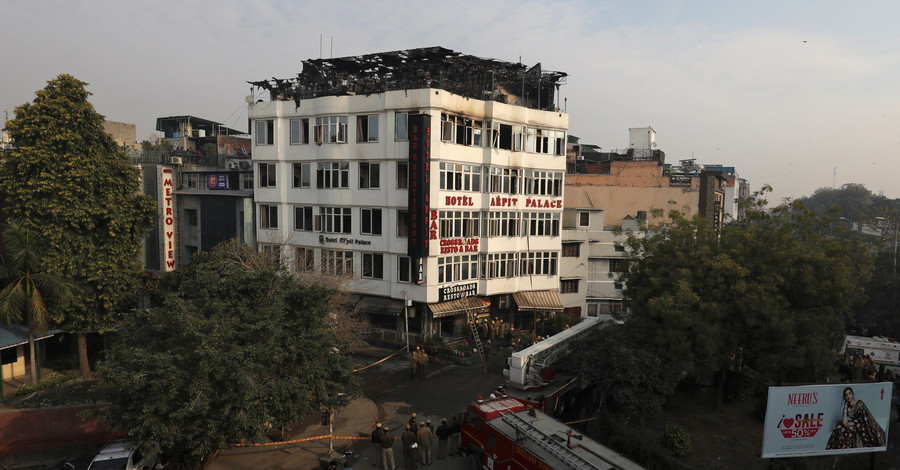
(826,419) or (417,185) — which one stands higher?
(417,185)

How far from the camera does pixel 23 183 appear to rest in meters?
23.0

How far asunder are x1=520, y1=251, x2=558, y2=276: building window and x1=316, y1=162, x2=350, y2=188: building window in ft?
41.4

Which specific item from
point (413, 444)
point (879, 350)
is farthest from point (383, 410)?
point (879, 350)

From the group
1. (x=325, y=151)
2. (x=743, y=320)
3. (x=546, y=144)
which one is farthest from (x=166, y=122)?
(x=743, y=320)

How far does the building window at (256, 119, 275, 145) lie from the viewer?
115 ft

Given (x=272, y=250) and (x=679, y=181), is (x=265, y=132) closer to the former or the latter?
(x=272, y=250)

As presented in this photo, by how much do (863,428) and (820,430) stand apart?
1.36 meters

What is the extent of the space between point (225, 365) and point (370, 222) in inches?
723

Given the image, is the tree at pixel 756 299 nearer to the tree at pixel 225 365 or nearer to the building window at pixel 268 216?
the tree at pixel 225 365

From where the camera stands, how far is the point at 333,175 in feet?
108

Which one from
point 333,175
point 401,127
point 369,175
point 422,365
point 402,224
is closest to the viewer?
point 422,365

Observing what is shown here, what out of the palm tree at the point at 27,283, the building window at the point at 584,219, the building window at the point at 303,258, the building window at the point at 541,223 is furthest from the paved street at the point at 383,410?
the building window at the point at 584,219

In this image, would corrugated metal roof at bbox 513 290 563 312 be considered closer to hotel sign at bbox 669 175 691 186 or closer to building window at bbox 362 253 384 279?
building window at bbox 362 253 384 279

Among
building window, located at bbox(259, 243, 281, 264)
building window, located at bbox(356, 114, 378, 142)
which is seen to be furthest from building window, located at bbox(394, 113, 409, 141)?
building window, located at bbox(259, 243, 281, 264)
